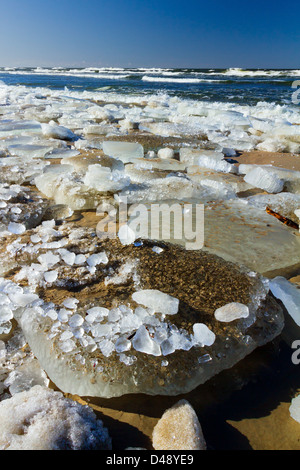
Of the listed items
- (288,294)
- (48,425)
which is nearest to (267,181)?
(288,294)

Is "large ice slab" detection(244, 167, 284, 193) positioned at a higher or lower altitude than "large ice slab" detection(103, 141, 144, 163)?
lower

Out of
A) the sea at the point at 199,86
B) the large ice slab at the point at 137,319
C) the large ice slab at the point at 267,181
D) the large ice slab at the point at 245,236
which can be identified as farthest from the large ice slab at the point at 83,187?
the sea at the point at 199,86

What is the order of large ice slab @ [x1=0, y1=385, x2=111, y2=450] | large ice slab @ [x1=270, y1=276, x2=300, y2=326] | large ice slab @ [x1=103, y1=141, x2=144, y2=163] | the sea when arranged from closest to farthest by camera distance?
large ice slab @ [x1=0, y1=385, x2=111, y2=450] < large ice slab @ [x1=270, y1=276, x2=300, y2=326] < large ice slab @ [x1=103, y1=141, x2=144, y2=163] < the sea

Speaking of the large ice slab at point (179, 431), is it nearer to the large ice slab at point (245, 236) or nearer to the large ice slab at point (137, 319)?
the large ice slab at point (137, 319)

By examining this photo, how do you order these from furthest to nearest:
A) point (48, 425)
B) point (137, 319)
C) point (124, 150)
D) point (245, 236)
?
point (124, 150) → point (245, 236) → point (137, 319) → point (48, 425)

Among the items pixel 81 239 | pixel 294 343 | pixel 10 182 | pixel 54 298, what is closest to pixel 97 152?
pixel 10 182

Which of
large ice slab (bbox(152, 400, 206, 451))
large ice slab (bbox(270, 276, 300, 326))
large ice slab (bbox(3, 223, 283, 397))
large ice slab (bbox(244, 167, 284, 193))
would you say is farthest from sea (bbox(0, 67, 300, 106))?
large ice slab (bbox(152, 400, 206, 451))

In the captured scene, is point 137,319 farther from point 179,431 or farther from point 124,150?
point 124,150

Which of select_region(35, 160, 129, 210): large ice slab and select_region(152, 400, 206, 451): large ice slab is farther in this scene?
select_region(35, 160, 129, 210): large ice slab

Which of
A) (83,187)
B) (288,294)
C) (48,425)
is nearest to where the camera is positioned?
(48,425)

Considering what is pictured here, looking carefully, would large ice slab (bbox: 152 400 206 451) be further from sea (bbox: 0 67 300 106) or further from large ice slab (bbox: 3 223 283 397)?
sea (bbox: 0 67 300 106)

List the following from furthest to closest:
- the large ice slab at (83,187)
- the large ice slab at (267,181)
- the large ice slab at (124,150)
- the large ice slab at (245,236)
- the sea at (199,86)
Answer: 1. the sea at (199,86)
2. the large ice slab at (124,150)
3. the large ice slab at (267,181)
4. the large ice slab at (83,187)
5. the large ice slab at (245,236)

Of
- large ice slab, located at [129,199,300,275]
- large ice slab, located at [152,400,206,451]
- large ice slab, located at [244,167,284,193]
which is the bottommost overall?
large ice slab, located at [152,400,206,451]

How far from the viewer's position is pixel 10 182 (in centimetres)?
187
